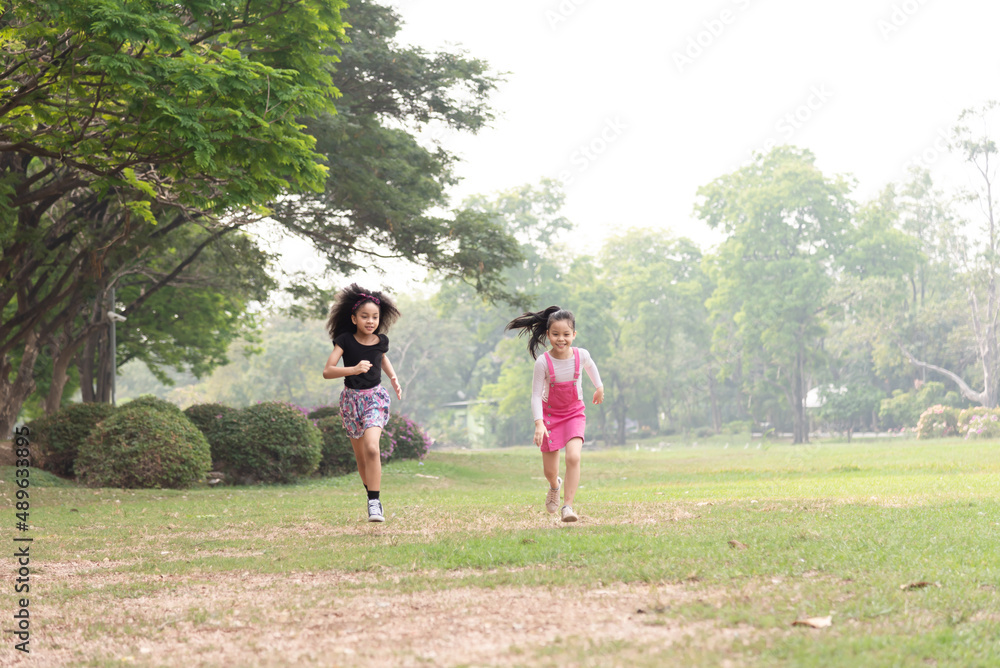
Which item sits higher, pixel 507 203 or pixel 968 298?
pixel 507 203

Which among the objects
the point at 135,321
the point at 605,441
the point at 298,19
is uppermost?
the point at 298,19

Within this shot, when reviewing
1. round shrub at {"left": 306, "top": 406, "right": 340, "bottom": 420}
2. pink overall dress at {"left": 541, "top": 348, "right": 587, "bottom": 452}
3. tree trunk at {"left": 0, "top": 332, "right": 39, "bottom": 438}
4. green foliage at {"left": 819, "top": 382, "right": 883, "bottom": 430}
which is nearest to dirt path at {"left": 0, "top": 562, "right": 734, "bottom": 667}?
pink overall dress at {"left": 541, "top": 348, "right": 587, "bottom": 452}

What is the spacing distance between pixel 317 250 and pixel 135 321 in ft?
28.1

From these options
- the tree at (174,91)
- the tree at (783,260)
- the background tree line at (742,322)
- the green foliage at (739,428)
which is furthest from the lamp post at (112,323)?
the green foliage at (739,428)

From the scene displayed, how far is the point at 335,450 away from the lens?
67.4 ft

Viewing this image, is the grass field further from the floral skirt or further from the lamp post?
the lamp post

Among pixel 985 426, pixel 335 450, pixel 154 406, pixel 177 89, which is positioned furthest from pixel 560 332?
pixel 985 426

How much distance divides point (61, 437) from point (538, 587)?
1549 cm

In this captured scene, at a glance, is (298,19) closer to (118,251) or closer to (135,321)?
(118,251)

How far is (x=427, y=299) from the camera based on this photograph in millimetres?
69438

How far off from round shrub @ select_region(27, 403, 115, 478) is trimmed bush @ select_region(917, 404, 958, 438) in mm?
37227

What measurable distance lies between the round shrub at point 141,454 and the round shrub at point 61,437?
1813 mm

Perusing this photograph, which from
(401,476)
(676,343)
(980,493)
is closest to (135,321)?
(401,476)

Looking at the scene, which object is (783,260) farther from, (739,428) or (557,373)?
(557,373)
